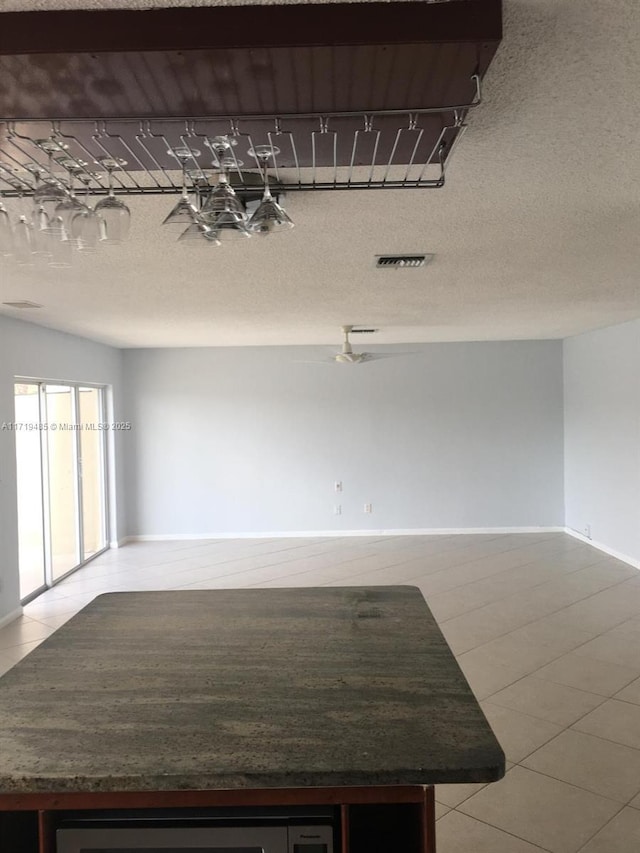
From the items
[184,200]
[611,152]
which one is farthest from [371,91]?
[611,152]

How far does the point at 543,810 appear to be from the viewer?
8.61 ft

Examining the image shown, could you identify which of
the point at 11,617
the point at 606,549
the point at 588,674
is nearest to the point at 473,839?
the point at 588,674

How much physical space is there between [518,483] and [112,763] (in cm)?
763

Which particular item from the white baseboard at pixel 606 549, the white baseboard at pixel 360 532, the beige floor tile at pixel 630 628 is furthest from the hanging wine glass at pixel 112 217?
the white baseboard at pixel 360 532

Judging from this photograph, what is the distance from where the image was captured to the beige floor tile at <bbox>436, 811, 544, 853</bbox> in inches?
94.5

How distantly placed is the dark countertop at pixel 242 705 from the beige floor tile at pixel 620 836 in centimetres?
123

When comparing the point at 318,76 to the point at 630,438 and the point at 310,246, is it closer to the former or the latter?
the point at 310,246

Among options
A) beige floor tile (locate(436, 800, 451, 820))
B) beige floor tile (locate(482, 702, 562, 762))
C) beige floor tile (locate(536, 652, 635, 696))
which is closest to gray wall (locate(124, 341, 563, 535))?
beige floor tile (locate(536, 652, 635, 696))

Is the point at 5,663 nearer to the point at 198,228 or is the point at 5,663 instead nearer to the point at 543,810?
the point at 543,810

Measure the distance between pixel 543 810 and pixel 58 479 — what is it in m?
5.51

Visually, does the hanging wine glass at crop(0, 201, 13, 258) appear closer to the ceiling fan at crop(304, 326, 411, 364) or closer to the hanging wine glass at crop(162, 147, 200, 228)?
the hanging wine glass at crop(162, 147, 200, 228)

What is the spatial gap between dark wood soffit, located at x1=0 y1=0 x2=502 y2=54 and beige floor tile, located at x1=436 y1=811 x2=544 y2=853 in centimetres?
263

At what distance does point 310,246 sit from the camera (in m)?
3.07

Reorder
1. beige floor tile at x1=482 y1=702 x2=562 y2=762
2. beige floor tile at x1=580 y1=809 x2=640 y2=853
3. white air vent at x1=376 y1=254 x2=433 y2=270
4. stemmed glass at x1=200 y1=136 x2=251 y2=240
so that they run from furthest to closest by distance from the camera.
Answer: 1. white air vent at x1=376 y1=254 x2=433 y2=270
2. beige floor tile at x1=482 y1=702 x2=562 y2=762
3. beige floor tile at x1=580 y1=809 x2=640 y2=853
4. stemmed glass at x1=200 y1=136 x2=251 y2=240
